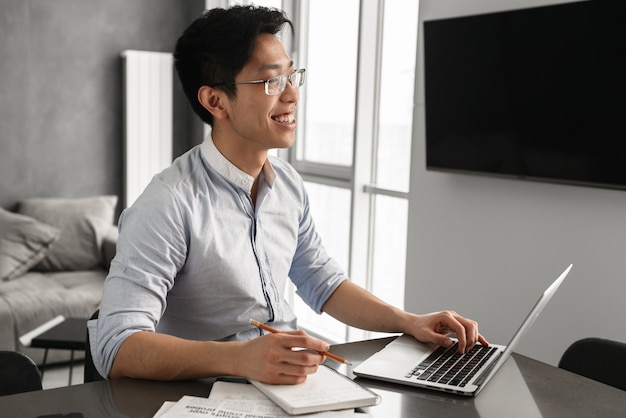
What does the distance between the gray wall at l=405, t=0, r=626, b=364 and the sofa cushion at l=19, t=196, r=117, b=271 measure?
210 centimetres

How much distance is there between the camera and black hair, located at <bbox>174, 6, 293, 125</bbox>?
1.62m

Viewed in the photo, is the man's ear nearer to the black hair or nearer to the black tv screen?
the black hair

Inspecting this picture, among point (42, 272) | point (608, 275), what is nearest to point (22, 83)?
point (42, 272)

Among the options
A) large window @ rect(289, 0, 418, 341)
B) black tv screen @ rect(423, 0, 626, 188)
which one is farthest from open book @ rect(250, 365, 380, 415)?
large window @ rect(289, 0, 418, 341)

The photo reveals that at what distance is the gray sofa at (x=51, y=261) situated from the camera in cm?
361

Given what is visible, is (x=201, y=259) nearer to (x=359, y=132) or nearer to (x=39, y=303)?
(x=359, y=132)

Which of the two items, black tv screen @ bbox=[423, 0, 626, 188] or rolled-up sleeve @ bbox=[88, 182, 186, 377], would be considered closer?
rolled-up sleeve @ bbox=[88, 182, 186, 377]

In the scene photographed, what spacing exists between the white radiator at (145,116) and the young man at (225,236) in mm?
3186

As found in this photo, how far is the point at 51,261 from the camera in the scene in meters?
4.22

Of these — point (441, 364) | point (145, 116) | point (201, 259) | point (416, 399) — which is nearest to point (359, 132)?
point (145, 116)

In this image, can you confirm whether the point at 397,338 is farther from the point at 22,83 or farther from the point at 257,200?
the point at 22,83

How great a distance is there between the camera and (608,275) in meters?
2.40

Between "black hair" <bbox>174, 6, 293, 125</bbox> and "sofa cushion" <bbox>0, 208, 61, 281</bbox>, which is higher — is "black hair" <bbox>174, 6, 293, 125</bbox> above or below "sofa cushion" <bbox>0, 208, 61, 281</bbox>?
above

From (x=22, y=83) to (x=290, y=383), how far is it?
12.8ft
